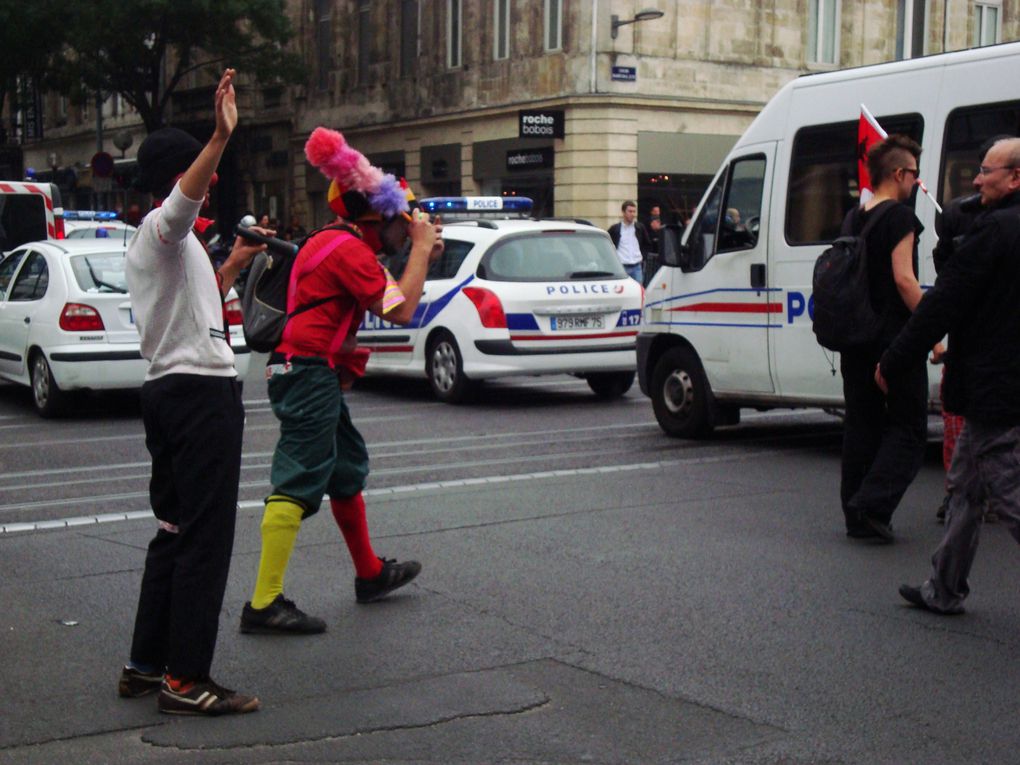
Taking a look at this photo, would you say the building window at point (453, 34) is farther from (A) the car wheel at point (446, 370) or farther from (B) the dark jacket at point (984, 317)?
(B) the dark jacket at point (984, 317)

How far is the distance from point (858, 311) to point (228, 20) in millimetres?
33534

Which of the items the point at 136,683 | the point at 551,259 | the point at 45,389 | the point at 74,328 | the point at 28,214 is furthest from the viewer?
the point at 28,214

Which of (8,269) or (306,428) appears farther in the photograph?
(8,269)

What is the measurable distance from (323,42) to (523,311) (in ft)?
98.1

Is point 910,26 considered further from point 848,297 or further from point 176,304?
point 176,304

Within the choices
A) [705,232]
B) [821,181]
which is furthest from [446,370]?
[821,181]

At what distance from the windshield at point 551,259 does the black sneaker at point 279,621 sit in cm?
873

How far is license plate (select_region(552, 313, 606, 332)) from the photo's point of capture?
1449cm

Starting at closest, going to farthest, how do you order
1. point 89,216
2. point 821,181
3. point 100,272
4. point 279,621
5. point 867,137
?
1. point 279,621
2. point 867,137
3. point 821,181
4. point 100,272
5. point 89,216

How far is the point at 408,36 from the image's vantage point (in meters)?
39.0

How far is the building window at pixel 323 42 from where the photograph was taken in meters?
42.2

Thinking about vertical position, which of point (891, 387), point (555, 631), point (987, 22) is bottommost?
point (555, 631)

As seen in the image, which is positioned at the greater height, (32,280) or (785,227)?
(785,227)

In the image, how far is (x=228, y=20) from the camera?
3897 cm
